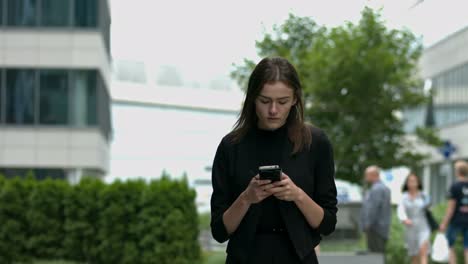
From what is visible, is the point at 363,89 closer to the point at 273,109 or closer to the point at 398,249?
the point at 398,249

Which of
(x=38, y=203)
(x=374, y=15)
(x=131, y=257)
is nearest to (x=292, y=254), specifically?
(x=131, y=257)

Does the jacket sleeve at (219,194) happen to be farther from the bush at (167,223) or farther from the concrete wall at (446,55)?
the concrete wall at (446,55)

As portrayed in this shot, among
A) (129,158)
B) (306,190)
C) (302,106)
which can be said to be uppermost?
(302,106)

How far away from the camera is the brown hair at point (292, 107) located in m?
3.91

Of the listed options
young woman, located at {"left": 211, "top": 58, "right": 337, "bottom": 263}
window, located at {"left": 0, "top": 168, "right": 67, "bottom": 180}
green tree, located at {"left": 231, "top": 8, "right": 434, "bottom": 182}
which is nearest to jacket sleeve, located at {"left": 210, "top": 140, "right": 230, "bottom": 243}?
young woman, located at {"left": 211, "top": 58, "right": 337, "bottom": 263}

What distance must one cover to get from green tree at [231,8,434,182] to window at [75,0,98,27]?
295 inches

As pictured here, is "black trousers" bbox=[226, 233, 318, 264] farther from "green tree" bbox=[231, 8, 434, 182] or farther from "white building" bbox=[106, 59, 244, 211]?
"white building" bbox=[106, 59, 244, 211]

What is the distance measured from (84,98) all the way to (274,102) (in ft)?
119

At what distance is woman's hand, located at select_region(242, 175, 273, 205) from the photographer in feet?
12.1

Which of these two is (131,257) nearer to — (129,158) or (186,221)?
(186,221)

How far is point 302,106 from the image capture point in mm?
4051

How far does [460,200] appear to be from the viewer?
16734mm

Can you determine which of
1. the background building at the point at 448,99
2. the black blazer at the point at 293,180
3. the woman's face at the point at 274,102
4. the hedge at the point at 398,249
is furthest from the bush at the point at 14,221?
the background building at the point at 448,99

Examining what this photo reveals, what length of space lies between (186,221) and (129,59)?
274 feet
